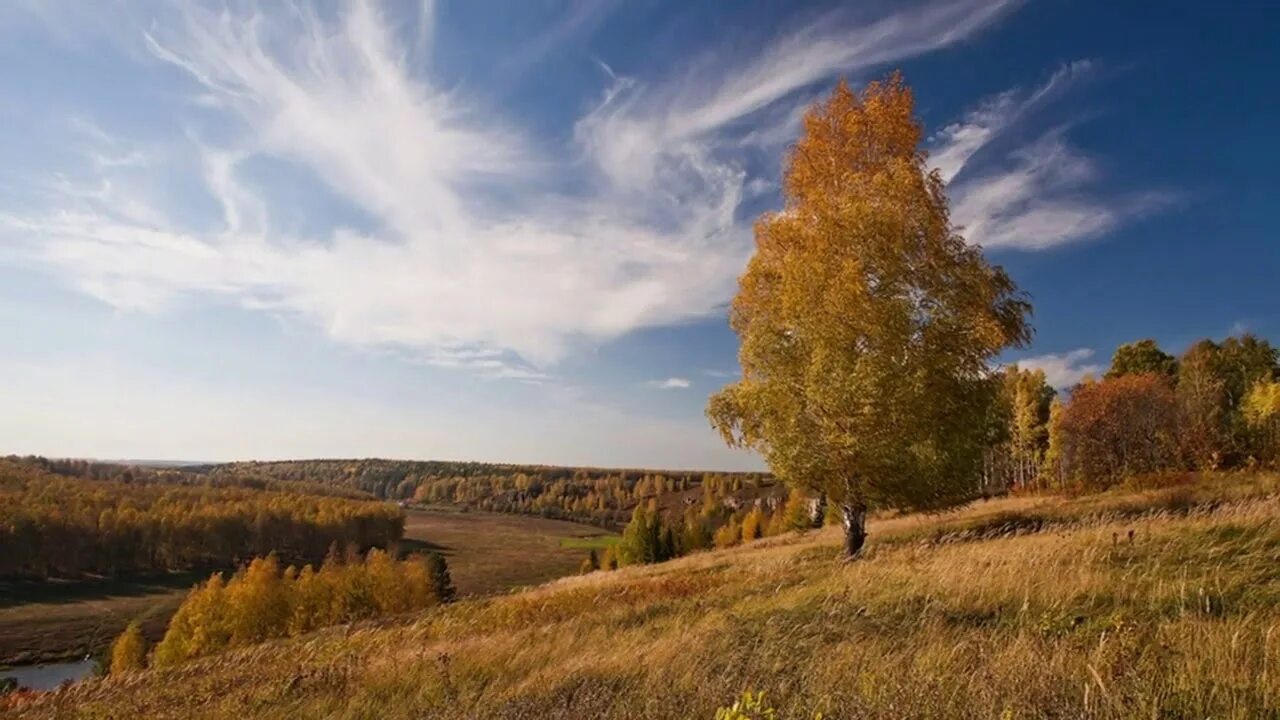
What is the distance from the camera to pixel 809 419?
1410cm

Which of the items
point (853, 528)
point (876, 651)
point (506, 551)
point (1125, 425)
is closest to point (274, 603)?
point (853, 528)

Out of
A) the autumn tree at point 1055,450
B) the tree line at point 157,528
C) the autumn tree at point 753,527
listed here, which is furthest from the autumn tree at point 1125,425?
the tree line at point 157,528

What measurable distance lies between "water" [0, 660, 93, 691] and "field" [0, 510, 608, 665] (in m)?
2.13

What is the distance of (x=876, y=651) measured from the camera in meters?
5.09

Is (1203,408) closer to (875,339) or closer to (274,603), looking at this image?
(875,339)

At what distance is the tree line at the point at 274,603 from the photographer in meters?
55.0

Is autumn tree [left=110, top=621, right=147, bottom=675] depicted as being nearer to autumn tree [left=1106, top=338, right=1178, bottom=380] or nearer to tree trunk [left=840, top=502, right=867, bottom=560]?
tree trunk [left=840, top=502, right=867, bottom=560]

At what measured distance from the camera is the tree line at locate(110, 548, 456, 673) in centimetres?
5503

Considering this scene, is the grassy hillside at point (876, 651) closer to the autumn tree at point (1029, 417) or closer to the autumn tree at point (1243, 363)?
the autumn tree at point (1029, 417)

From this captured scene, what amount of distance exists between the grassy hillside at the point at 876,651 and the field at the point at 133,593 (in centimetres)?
3856

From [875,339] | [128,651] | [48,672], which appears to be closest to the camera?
[875,339]

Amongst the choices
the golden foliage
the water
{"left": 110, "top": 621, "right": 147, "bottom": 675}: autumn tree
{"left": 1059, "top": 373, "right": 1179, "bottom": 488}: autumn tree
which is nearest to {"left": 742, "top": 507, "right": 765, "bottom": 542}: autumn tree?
the golden foliage

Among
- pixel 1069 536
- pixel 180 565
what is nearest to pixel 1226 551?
pixel 1069 536

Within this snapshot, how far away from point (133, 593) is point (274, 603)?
75.7 m
